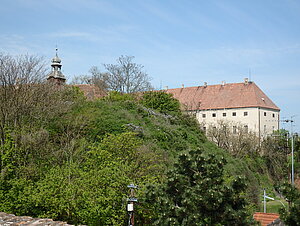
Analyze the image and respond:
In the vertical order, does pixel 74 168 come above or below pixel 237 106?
below

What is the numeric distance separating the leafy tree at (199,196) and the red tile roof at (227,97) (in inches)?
1614

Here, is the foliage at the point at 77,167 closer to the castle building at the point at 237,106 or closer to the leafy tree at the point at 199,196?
the leafy tree at the point at 199,196

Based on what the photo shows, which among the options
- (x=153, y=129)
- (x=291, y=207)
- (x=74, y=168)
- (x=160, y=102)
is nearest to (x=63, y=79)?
(x=160, y=102)

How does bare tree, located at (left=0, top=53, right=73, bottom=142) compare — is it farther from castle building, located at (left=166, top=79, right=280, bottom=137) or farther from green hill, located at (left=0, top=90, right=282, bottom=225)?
castle building, located at (left=166, top=79, right=280, bottom=137)

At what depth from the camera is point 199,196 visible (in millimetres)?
10359

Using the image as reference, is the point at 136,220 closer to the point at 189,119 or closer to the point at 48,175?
the point at 48,175

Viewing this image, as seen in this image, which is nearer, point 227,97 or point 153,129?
point 153,129

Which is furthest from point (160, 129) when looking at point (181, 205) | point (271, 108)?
point (271, 108)

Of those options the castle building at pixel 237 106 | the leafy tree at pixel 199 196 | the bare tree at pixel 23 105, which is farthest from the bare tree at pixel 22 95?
the castle building at pixel 237 106

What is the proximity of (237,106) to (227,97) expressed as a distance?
246 cm

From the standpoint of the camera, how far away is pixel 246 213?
10211 mm


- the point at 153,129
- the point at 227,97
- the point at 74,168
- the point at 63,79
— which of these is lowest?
the point at 74,168

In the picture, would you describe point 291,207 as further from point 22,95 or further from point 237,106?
point 237,106

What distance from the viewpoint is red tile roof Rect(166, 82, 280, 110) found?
53781 mm
